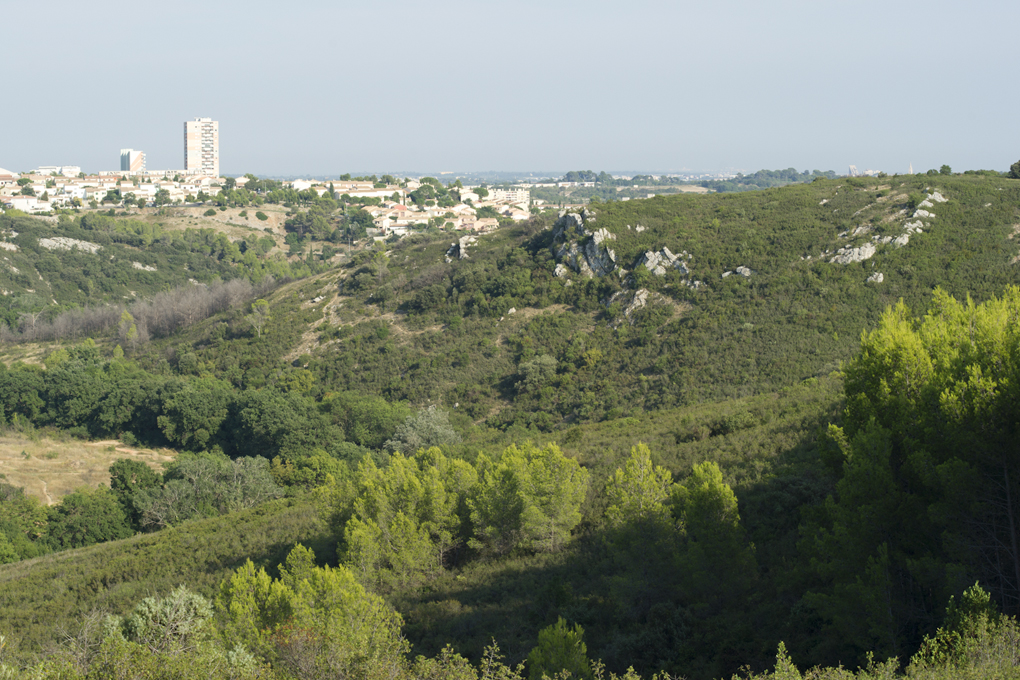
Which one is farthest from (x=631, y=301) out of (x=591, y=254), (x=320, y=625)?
(x=320, y=625)

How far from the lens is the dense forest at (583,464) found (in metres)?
10.5

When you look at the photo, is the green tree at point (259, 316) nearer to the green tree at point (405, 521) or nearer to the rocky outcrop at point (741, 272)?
the rocky outcrop at point (741, 272)

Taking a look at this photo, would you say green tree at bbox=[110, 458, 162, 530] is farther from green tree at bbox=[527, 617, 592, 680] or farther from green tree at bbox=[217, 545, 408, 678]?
green tree at bbox=[527, 617, 592, 680]

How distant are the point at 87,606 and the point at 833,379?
82.4 feet

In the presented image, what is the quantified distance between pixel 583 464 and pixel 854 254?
24.7 m

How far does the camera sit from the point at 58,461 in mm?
35438

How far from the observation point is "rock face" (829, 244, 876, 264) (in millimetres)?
38438

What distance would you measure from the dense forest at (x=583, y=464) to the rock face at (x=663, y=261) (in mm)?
306

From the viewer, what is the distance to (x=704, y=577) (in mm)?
12727

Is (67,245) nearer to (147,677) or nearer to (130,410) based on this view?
(130,410)

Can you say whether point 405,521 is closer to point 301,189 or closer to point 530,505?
point 530,505

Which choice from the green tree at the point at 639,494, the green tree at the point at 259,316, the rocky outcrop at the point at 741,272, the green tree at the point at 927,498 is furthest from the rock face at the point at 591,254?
the green tree at the point at 927,498

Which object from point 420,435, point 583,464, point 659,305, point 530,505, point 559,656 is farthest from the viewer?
point 659,305

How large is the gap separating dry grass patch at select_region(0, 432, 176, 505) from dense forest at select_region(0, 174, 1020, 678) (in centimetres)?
161
